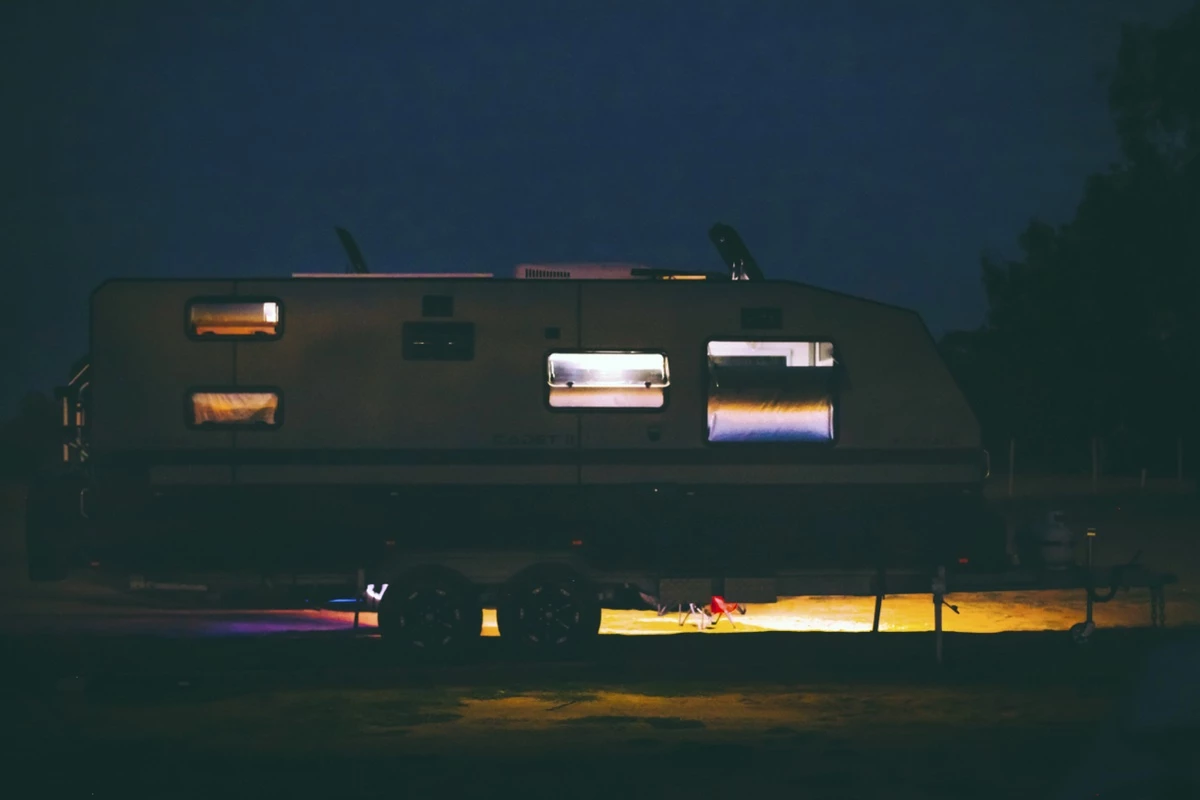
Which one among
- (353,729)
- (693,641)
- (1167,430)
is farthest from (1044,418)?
(353,729)

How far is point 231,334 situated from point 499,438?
2.57 m

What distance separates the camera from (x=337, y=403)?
46.5 feet

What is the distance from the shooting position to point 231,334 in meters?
14.2

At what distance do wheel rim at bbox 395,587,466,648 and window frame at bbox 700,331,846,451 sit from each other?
8.92 feet

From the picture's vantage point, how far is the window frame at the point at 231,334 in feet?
46.3

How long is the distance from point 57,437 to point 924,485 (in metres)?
8.17

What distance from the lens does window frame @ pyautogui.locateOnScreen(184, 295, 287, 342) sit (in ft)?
46.3

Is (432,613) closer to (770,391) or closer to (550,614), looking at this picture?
(550,614)

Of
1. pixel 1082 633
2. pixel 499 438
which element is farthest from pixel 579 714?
pixel 1082 633

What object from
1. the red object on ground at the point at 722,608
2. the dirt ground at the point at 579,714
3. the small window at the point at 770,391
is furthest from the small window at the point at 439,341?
the red object on ground at the point at 722,608

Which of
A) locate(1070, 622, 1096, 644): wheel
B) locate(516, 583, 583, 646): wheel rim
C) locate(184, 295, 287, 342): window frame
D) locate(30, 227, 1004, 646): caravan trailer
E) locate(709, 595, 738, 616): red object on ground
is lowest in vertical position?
locate(709, 595, 738, 616): red object on ground

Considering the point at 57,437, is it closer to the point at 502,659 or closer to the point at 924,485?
the point at 502,659

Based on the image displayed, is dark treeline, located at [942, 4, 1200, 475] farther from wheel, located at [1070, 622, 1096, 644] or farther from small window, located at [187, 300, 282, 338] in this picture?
small window, located at [187, 300, 282, 338]

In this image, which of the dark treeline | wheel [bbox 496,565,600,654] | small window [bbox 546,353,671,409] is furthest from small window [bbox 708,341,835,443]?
the dark treeline
